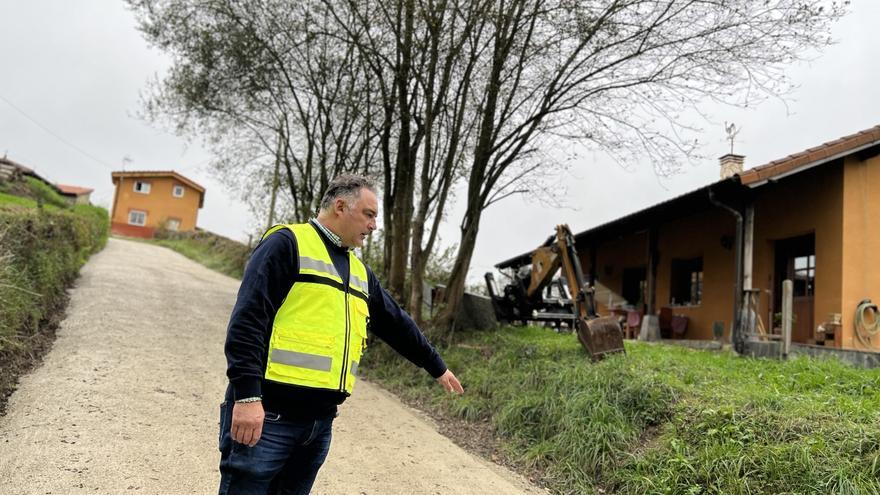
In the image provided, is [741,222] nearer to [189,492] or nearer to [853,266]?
[853,266]

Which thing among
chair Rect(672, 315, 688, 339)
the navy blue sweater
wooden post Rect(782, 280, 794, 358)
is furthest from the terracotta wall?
the navy blue sweater

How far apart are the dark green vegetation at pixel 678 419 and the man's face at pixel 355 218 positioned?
3.19 metres

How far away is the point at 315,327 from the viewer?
6.94 ft

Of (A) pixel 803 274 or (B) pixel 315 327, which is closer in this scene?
(B) pixel 315 327

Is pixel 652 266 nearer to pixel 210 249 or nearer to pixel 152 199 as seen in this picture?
pixel 210 249

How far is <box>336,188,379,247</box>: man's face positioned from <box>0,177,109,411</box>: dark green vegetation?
4.33 metres

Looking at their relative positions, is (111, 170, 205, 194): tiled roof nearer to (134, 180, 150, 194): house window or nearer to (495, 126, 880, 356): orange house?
(134, 180, 150, 194): house window

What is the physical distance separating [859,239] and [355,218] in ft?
32.2

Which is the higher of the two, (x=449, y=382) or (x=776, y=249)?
(x=776, y=249)

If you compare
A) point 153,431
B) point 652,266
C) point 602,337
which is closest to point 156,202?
point 652,266

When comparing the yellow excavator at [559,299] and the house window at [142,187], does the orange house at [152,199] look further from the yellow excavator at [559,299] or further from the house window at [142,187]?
the yellow excavator at [559,299]

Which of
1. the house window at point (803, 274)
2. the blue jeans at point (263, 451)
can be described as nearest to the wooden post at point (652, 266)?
the house window at point (803, 274)

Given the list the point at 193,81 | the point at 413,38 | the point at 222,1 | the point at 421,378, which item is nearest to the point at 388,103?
the point at 413,38

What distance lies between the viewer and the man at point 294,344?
1948 mm
